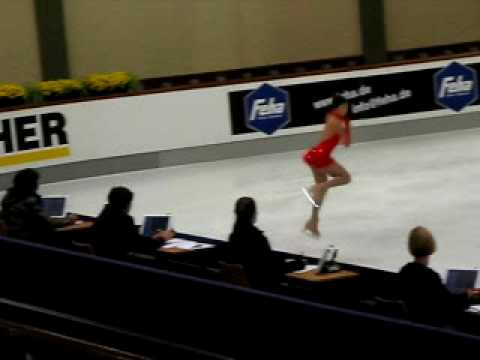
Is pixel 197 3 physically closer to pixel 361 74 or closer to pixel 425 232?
pixel 361 74

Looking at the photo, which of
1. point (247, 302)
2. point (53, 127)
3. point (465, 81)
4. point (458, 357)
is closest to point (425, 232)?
point (247, 302)

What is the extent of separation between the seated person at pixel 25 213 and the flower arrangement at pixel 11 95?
26.2ft

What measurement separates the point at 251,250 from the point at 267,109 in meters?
10.5

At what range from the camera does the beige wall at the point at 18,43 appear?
20625mm

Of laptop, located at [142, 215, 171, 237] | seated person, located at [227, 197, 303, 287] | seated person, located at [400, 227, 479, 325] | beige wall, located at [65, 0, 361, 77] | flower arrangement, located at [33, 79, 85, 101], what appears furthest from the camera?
beige wall, located at [65, 0, 361, 77]

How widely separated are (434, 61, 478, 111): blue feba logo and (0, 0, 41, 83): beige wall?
708 cm

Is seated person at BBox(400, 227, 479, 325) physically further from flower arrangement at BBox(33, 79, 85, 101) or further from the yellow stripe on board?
flower arrangement at BBox(33, 79, 85, 101)

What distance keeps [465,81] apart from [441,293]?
→ 13.1 meters

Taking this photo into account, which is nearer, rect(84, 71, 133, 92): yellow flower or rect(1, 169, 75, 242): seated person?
rect(1, 169, 75, 242): seated person

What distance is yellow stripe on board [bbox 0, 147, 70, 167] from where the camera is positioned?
1753cm

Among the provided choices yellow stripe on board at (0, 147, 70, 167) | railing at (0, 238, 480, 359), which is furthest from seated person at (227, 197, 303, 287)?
yellow stripe on board at (0, 147, 70, 167)

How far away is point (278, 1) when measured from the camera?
22.3 meters

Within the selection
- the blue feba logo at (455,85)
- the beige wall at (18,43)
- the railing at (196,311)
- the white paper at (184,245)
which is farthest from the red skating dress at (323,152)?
the beige wall at (18,43)

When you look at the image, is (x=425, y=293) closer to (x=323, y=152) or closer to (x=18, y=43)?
(x=323, y=152)
